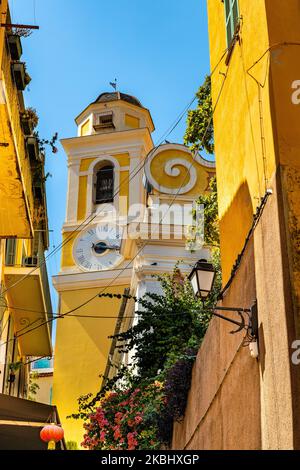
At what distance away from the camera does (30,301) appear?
58.4 ft

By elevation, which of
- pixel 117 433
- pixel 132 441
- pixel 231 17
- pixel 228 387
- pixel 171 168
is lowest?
pixel 228 387

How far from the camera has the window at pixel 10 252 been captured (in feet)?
56.3

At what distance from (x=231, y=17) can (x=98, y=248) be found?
25833 millimetres

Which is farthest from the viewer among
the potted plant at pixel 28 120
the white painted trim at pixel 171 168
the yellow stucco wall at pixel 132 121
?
the yellow stucco wall at pixel 132 121

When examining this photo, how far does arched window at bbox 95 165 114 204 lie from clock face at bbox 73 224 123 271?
110cm

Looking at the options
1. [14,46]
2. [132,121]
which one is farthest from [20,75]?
[132,121]

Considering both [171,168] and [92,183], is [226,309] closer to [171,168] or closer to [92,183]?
[171,168]

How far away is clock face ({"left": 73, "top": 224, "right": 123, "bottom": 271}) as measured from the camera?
111 feet

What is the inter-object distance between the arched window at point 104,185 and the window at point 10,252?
15.5 metres

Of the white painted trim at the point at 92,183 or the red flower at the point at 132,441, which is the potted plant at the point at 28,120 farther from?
the white painted trim at the point at 92,183

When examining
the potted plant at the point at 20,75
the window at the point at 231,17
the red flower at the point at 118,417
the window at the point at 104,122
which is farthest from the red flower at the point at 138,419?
the window at the point at 104,122

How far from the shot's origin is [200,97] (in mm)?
13172

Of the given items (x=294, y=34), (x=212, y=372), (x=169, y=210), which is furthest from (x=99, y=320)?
(x=294, y=34)

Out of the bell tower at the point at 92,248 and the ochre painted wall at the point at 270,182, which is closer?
the ochre painted wall at the point at 270,182
